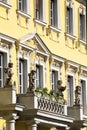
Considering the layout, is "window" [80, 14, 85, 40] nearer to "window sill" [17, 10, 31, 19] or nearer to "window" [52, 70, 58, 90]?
"window" [52, 70, 58, 90]

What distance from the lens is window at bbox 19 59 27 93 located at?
129 ft

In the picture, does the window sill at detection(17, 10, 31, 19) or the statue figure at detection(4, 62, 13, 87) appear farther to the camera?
the window sill at detection(17, 10, 31, 19)

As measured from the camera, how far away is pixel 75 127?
138 ft

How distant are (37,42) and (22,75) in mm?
2403

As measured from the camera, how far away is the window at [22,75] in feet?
129

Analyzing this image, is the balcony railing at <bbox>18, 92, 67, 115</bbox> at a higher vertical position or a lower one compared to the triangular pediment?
lower

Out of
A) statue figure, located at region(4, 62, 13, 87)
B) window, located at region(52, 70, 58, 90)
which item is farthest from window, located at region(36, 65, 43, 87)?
statue figure, located at region(4, 62, 13, 87)

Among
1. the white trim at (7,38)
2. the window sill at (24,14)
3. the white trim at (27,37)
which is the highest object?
the window sill at (24,14)

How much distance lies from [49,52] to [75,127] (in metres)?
4.06

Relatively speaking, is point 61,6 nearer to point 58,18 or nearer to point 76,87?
point 58,18

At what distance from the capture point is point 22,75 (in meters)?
39.5

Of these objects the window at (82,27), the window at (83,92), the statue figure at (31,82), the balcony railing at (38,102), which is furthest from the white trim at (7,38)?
the window at (82,27)

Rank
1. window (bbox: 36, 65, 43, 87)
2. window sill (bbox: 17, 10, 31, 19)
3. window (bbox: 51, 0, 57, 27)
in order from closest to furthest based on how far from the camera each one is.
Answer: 1. window sill (bbox: 17, 10, 31, 19)
2. window (bbox: 36, 65, 43, 87)
3. window (bbox: 51, 0, 57, 27)

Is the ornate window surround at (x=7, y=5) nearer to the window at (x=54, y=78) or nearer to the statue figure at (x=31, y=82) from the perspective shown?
the statue figure at (x=31, y=82)
